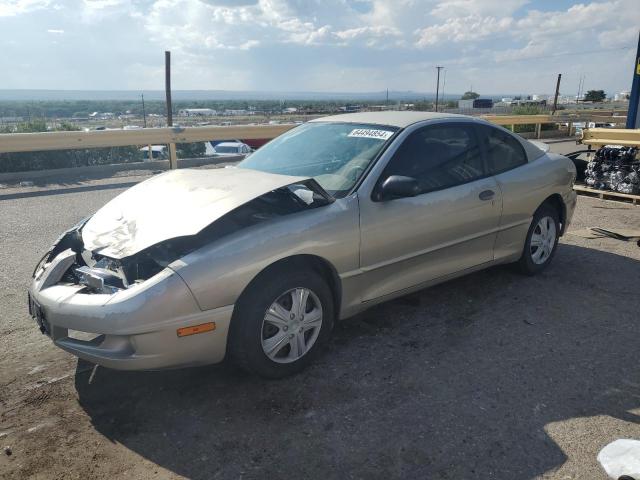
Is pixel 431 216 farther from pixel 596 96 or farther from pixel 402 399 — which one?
pixel 596 96

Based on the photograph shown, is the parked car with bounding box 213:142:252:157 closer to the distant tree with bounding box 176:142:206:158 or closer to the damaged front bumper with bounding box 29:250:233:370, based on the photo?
the distant tree with bounding box 176:142:206:158

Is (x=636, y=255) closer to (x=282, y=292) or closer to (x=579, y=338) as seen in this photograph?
(x=579, y=338)

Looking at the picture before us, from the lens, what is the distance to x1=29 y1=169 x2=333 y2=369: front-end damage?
2.87 meters

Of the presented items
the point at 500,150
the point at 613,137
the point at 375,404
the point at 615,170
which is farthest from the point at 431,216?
the point at 613,137

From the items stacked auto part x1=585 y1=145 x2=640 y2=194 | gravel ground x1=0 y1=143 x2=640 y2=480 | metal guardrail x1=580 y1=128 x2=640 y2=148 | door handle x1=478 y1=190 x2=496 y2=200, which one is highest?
metal guardrail x1=580 y1=128 x2=640 y2=148

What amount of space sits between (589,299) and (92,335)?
159 inches

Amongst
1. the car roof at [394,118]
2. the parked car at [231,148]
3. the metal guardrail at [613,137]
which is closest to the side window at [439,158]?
the car roof at [394,118]

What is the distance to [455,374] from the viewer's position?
3.48 m

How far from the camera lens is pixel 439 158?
4.33 m

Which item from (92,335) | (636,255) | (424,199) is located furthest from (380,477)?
(636,255)

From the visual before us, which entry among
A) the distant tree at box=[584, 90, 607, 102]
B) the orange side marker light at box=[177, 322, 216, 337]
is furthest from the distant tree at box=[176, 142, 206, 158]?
the distant tree at box=[584, 90, 607, 102]

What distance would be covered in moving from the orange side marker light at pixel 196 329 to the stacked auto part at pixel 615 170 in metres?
7.91

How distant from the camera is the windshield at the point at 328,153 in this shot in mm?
3934

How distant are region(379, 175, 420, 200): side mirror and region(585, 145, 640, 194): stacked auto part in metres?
6.44
